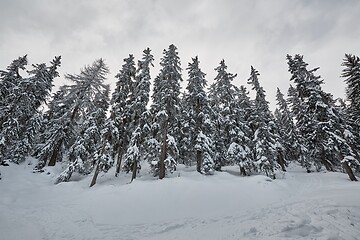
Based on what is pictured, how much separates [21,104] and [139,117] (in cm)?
1282

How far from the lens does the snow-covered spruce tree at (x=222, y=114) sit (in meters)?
22.7

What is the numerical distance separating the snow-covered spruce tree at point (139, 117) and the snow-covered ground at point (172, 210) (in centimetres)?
319

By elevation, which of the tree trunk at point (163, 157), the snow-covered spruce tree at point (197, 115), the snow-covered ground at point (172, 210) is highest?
the snow-covered spruce tree at point (197, 115)

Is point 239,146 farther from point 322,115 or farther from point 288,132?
point 288,132

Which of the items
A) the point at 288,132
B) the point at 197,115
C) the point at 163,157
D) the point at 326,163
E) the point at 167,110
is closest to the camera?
the point at 163,157

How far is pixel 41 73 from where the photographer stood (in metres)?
22.6

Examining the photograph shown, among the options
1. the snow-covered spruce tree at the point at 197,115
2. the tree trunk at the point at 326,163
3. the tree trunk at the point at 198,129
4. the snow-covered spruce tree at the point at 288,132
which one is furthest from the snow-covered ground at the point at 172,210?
the snow-covered spruce tree at the point at 288,132

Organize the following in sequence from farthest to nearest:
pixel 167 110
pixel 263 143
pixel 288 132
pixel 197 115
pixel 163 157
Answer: pixel 288 132
pixel 197 115
pixel 263 143
pixel 167 110
pixel 163 157

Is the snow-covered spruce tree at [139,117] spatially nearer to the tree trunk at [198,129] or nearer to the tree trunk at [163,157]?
the tree trunk at [163,157]

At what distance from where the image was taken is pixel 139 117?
2016 centimetres

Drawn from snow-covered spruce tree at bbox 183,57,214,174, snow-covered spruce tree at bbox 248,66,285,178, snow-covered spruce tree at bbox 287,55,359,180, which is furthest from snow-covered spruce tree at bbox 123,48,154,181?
snow-covered spruce tree at bbox 287,55,359,180

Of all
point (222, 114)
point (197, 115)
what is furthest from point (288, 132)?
point (197, 115)

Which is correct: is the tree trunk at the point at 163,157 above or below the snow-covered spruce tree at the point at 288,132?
below

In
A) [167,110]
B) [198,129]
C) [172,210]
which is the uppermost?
[167,110]
